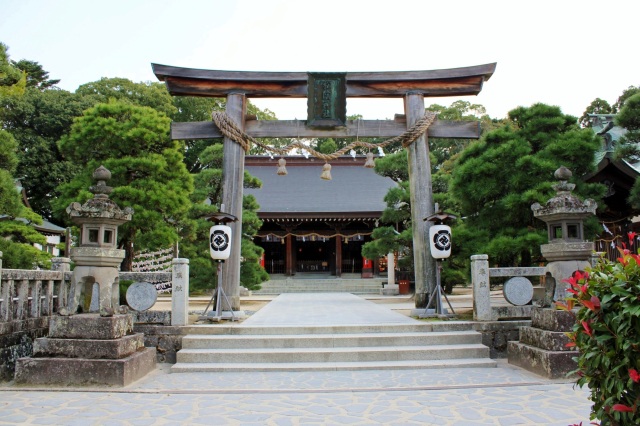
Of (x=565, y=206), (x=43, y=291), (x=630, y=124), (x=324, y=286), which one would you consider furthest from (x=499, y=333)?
(x=324, y=286)

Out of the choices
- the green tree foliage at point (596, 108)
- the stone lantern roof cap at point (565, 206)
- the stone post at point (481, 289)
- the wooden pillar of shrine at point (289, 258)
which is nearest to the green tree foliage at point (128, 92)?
the wooden pillar of shrine at point (289, 258)

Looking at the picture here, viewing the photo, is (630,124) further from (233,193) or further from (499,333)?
(233,193)

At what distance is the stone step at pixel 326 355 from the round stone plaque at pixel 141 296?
114 centimetres

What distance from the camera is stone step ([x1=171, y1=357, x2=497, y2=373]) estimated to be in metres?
6.38

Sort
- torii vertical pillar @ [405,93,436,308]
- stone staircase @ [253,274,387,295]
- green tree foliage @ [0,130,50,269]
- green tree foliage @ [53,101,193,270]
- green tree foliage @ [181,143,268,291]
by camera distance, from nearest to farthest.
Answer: green tree foliage @ [0,130,50,269]
torii vertical pillar @ [405,93,436,308]
green tree foliage @ [53,101,193,270]
green tree foliage @ [181,143,268,291]
stone staircase @ [253,274,387,295]

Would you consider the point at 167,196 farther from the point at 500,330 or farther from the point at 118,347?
the point at 500,330

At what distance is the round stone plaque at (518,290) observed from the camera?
7746mm

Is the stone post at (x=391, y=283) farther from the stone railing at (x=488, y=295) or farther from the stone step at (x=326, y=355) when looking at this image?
the stone step at (x=326, y=355)

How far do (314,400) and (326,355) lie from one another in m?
1.79

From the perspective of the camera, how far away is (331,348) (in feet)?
23.0

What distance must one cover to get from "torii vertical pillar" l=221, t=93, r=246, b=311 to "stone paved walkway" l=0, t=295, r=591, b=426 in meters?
3.07

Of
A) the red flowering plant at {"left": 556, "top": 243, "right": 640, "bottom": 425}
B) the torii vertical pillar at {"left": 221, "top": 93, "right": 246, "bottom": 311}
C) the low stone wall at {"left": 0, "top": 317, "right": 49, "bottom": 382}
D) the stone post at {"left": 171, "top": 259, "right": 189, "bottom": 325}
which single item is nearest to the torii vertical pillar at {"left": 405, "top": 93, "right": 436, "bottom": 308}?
the torii vertical pillar at {"left": 221, "top": 93, "right": 246, "bottom": 311}

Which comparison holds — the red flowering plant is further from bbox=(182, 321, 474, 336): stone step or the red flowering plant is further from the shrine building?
the shrine building

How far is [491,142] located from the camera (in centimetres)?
988
